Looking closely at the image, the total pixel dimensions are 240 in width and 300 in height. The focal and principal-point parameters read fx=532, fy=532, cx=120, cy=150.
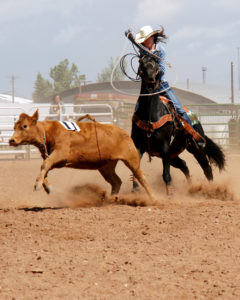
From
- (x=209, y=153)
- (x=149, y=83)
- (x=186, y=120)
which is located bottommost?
(x=209, y=153)

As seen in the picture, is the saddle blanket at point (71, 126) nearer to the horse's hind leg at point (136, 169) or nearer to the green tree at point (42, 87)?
the horse's hind leg at point (136, 169)

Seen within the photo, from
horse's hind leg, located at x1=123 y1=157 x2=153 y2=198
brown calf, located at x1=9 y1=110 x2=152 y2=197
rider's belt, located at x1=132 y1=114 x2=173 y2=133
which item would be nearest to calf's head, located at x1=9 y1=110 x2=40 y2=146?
brown calf, located at x1=9 y1=110 x2=152 y2=197

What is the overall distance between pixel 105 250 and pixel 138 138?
2.81m

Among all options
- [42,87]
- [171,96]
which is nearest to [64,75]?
[42,87]

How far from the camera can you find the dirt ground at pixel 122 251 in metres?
3.46

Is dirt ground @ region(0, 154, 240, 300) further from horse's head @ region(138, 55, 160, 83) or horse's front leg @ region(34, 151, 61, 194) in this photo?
horse's head @ region(138, 55, 160, 83)

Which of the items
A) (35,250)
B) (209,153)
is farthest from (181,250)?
(209,153)

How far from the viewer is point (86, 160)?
238 inches

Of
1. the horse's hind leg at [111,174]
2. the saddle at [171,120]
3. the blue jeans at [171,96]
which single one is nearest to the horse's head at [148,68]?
the blue jeans at [171,96]

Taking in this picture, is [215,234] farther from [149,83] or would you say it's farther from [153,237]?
[149,83]

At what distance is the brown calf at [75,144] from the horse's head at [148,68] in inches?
31.1

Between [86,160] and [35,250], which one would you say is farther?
[86,160]

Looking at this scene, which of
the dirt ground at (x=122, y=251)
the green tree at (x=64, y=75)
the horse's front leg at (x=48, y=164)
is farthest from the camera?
the green tree at (x=64, y=75)

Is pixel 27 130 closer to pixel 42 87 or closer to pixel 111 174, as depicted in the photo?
pixel 111 174
